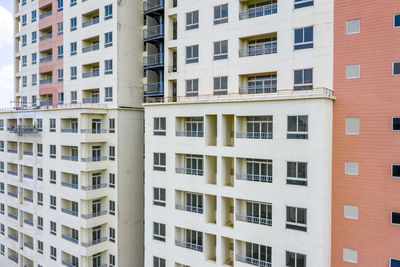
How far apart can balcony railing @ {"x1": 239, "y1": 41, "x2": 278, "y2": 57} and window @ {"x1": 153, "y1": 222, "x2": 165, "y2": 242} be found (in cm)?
1855

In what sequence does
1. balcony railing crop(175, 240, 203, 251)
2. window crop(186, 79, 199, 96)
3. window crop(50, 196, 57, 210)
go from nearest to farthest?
balcony railing crop(175, 240, 203, 251)
window crop(186, 79, 199, 96)
window crop(50, 196, 57, 210)

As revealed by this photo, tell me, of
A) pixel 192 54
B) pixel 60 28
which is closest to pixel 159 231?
pixel 192 54

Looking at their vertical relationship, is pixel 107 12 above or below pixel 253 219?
above

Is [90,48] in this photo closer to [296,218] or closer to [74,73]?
[74,73]

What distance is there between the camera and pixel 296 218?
22031mm

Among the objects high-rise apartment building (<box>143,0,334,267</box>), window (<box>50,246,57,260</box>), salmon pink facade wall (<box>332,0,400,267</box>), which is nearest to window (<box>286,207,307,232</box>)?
high-rise apartment building (<box>143,0,334,267</box>)

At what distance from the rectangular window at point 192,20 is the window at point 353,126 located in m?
17.0

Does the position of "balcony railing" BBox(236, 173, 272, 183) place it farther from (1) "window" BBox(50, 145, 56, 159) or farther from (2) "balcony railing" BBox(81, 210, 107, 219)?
(1) "window" BBox(50, 145, 56, 159)

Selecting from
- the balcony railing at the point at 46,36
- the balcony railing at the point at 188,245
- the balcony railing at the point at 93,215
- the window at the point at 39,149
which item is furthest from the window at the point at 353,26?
the balcony railing at the point at 46,36

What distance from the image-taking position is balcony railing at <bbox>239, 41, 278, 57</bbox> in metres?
25.5

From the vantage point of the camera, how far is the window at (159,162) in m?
28.7

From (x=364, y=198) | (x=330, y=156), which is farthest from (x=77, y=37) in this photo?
(x=364, y=198)

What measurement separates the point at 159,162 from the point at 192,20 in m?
14.9

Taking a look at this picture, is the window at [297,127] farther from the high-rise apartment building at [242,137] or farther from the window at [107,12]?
the window at [107,12]
